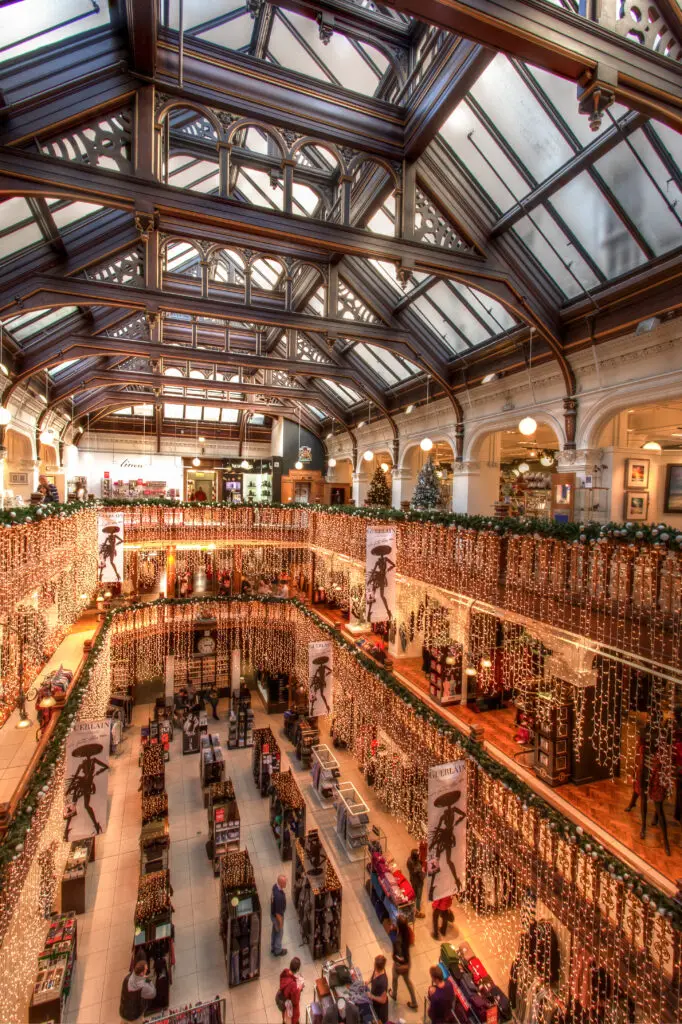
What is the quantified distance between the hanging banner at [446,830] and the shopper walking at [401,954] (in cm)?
135

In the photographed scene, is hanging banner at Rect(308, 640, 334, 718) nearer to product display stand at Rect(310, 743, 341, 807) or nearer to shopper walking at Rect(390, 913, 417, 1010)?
product display stand at Rect(310, 743, 341, 807)

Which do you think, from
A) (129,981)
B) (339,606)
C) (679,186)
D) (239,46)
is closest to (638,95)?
(679,186)

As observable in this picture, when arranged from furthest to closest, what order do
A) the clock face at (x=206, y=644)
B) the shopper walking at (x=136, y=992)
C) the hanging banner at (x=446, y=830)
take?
the clock face at (x=206, y=644), the shopper walking at (x=136, y=992), the hanging banner at (x=446, y=830)

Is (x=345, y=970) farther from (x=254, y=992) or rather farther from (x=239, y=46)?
(x=239, y=46)

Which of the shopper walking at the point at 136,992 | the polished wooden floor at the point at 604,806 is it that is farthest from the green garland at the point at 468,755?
the shopper walking at the point at 136,992

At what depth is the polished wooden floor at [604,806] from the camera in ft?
17.0

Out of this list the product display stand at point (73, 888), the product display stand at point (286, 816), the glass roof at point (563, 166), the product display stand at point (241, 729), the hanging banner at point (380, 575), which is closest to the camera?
the glass roof at point (563, 166)

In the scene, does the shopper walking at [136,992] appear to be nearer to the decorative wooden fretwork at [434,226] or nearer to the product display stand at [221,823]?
the product display stand at [221,823]

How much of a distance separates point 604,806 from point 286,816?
6.18 meters

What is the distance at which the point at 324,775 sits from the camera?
11.5 m

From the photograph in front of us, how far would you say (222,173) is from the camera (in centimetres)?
625

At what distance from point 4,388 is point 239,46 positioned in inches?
325

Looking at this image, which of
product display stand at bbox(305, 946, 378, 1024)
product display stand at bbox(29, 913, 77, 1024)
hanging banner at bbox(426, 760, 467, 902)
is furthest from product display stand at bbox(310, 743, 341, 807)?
product display stand at bbox(29, 913, 77, 1024)

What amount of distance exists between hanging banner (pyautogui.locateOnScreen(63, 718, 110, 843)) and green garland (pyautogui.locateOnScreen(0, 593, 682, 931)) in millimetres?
265
